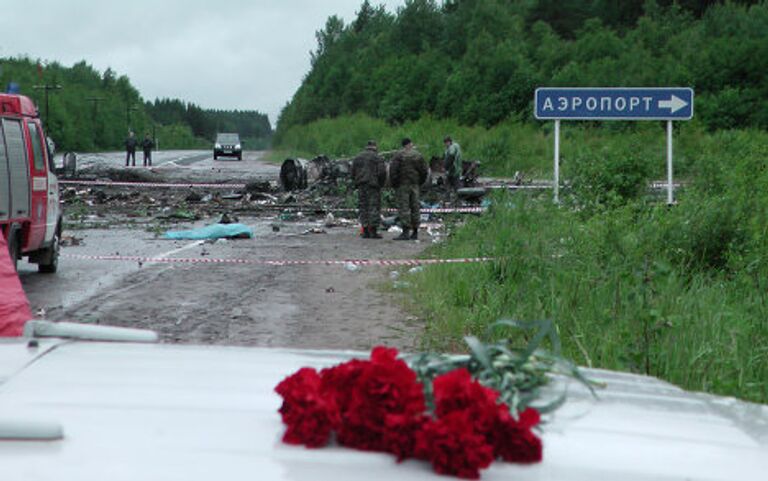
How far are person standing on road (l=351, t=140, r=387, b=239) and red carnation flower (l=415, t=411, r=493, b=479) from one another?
19.2 m

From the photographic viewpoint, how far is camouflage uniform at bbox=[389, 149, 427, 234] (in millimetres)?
20922

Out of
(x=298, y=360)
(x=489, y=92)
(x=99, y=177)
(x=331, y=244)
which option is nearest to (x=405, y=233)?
(x=331, y=244)

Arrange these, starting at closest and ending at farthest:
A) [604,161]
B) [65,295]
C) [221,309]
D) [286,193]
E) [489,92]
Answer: [221,309], [65,295], [604,161], [286,193], [489,92]

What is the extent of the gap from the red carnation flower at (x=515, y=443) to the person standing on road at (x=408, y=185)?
18.9 m

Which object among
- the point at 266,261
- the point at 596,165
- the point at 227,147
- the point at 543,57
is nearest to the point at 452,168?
the point at 596,165

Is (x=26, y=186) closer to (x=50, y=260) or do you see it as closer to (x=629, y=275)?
(x=50, y=260)

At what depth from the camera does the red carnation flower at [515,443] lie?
1980 mm

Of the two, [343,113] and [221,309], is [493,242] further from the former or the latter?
[343,113]

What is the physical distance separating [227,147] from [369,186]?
59.5 meters

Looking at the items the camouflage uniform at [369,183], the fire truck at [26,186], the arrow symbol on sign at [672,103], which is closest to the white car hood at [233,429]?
the fire truck at [26,186]

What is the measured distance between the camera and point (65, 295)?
1259 centimetres

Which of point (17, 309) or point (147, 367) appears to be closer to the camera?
point (147, 367)

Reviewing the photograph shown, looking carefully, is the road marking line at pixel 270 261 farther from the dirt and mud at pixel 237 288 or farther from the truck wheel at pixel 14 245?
the truck wheel at pixel 14 245

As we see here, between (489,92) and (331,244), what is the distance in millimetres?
49890
